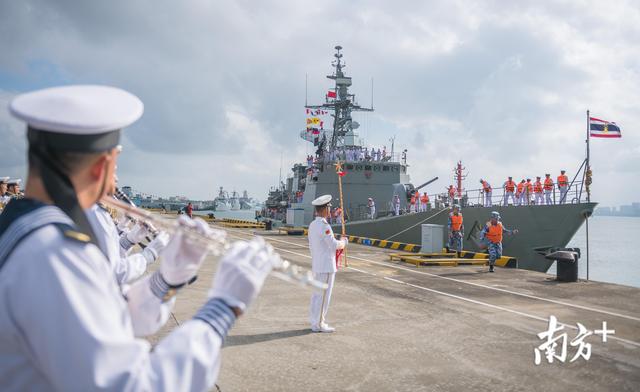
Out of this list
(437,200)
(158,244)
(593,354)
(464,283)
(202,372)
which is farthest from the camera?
(437,200)

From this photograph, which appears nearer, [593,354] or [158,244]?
[158,244]

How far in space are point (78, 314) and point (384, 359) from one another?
3.98 m

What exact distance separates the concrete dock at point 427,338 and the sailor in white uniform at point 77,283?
2.81 m

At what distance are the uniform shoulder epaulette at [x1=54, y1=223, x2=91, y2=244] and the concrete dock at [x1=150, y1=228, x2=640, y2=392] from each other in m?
2.99

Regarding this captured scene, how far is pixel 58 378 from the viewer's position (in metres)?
1.01

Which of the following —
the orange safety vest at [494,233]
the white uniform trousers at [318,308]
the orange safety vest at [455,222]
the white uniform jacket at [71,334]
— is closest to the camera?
the white uniform jacket at [71,334]

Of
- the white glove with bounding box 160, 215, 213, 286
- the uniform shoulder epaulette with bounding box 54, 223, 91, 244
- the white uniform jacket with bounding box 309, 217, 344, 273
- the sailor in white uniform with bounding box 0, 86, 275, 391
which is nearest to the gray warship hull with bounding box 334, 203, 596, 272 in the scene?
the white uniform jacket with bounding box 309, 217, 344, 273

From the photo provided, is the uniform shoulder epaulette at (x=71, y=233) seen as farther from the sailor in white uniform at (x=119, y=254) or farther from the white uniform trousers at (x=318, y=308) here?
the white uniform trousers at (x=318, y=308)

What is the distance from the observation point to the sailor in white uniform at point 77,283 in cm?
102

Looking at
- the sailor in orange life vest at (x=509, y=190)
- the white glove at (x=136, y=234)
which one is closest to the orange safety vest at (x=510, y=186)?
the sailor in orange life vest at (x=509, y=190)

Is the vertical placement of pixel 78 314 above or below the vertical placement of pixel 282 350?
above

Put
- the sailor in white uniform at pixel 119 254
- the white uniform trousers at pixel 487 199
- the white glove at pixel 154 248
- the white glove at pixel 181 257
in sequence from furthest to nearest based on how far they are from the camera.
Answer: the white uniform trousers at pixel 487 199
the white glove at pixel 154 248
the sailor in white uniform at pixel 119 254
the white glove at pixel 181 257

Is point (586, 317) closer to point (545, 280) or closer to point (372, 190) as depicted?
point (545, 280)

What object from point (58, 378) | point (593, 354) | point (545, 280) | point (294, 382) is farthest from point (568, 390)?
point (545, 280)
